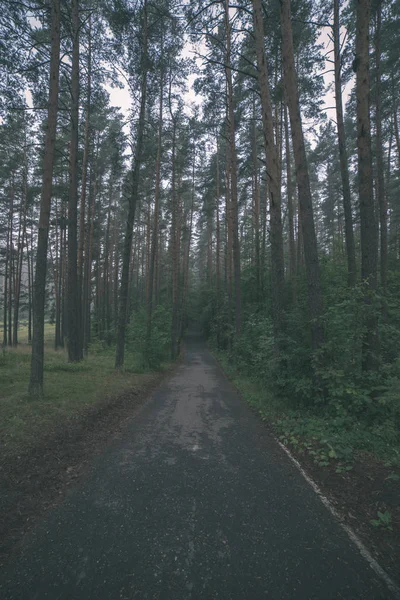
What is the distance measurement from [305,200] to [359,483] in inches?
222

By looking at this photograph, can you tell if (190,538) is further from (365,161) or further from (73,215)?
(73,215)

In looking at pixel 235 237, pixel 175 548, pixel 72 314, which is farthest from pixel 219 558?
pixel 235 237

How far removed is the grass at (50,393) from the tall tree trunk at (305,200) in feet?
19.2

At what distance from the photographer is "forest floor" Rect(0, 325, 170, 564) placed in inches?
116

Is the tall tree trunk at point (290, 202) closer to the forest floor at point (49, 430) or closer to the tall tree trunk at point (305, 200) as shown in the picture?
the tall tree trunk at point (305, 200)

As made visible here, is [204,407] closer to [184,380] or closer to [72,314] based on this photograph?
[184,380]

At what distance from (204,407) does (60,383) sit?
4.38 metres

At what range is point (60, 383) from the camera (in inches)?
289

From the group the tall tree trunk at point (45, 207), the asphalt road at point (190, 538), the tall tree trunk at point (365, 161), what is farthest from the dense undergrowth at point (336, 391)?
the tall tree trunk at point (45, 207)

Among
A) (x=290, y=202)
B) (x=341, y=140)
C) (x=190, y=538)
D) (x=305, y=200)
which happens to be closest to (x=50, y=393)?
(x=190, y=538)

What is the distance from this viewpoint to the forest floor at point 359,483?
95.2 inches

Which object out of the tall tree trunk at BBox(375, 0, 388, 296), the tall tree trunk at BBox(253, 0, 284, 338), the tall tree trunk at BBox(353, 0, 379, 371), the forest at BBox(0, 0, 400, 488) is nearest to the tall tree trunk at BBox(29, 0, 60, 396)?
the forest at BBox(0, 0, 400, 488)

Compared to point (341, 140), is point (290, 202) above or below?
below

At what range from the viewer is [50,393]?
6340 mm
